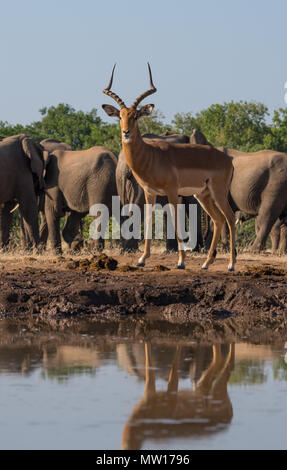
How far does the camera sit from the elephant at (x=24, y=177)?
19.7 meters

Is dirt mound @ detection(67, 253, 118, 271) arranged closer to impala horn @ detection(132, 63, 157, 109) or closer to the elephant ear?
impala horn @ detection(132, 63, 157, 109)

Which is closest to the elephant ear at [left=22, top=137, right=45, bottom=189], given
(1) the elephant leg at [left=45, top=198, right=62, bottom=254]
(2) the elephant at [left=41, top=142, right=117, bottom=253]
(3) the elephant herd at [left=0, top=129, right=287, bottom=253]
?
(3) the elephant herd at [left=0, top=129, right=287, bottom=253]

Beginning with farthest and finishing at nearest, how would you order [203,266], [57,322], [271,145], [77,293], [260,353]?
[271,145], [203,266], [77,293], [57,322], [260,353]

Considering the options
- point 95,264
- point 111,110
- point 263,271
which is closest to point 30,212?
point 95,264

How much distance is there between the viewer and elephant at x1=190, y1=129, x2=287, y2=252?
21.0 metres

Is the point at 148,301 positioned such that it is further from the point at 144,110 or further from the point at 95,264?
the point at 144,110

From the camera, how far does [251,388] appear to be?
777 cm

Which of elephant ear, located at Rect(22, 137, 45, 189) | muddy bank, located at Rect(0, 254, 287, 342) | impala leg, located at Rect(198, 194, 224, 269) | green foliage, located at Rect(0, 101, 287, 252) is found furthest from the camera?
green foliage, located at Rect(0, 101, 287, 252)

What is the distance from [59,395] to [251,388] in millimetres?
1592

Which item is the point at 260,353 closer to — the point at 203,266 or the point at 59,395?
the point at 59,395

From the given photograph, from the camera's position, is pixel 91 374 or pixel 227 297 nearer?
pixel 91 374

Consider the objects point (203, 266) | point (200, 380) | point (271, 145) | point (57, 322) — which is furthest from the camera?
point (271, 145)

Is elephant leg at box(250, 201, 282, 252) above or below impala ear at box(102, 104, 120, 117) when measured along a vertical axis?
below

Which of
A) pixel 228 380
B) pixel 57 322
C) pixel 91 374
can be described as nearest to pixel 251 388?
pixel 228 380
